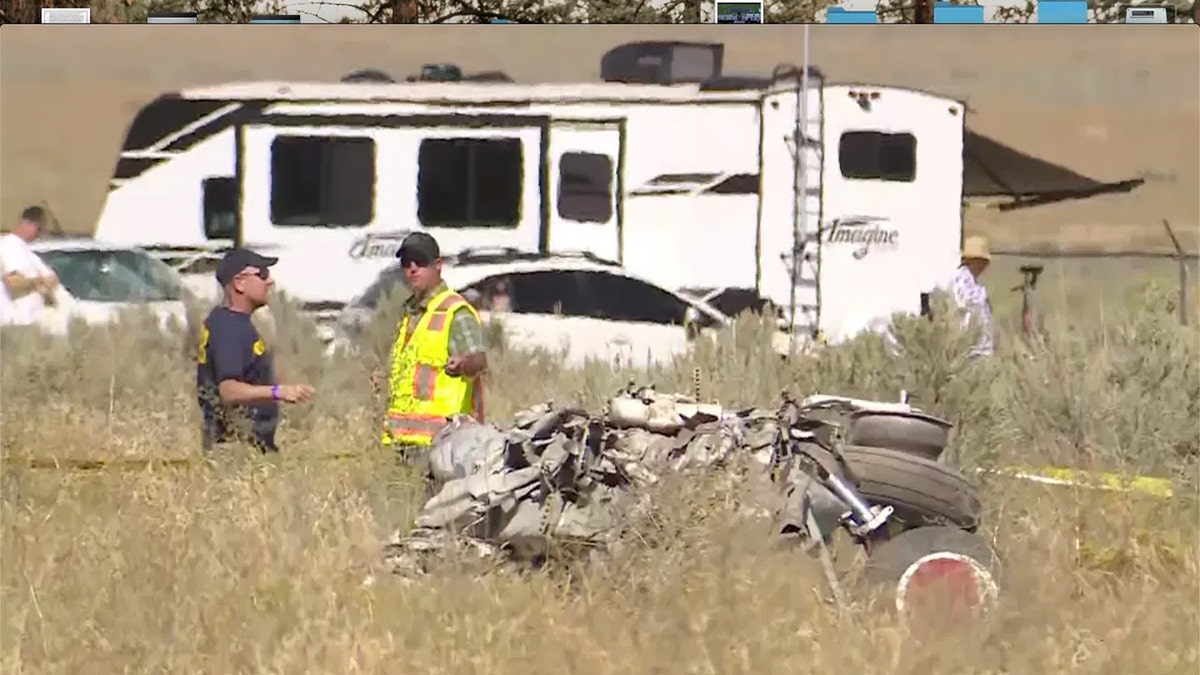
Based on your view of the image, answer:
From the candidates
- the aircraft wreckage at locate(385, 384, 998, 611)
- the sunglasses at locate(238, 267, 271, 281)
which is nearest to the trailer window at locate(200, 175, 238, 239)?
the sunglasses at locate(238, 267, 271, 281)

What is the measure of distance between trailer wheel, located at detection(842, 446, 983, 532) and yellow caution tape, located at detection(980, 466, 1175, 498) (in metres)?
0.91

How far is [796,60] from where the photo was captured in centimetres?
809

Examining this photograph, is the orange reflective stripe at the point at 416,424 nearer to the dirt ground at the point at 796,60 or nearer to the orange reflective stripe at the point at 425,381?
the orange reflective stripe at the point at 425,381

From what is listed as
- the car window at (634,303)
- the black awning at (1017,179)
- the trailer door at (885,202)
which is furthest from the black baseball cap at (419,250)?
the black awning at (1017,179)

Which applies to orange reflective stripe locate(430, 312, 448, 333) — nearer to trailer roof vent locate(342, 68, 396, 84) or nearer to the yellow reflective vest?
the yellow reflective vest

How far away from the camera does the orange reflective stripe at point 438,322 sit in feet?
20.1

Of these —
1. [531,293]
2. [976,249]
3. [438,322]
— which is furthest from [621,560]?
[976,249]

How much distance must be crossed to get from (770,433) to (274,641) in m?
2.04

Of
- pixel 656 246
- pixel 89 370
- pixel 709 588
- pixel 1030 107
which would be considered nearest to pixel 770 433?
pixel 709 588

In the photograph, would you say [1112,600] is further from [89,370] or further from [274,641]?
[89,370]

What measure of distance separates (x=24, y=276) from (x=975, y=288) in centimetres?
575

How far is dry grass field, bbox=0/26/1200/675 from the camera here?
4652 millimetres

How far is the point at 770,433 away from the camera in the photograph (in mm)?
5473

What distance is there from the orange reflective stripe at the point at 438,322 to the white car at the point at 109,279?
9.68 feet
